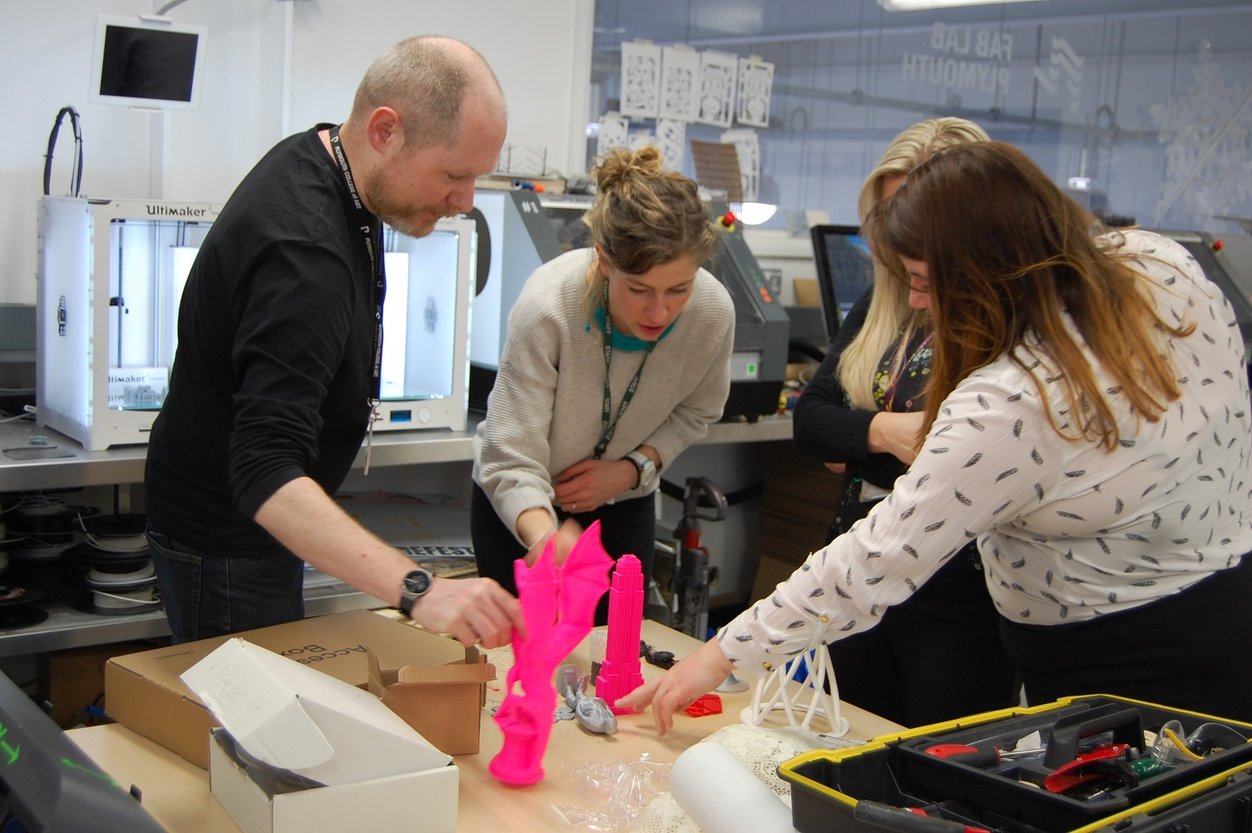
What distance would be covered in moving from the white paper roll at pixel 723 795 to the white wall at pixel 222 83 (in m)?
2.07

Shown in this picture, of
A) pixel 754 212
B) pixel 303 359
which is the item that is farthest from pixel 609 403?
pixel 754 212

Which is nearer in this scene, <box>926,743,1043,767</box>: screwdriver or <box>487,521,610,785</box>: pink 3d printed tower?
<box>926,743,1043,767</box>: screwdriver

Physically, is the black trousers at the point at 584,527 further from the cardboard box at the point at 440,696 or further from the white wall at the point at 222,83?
the white wall at the point at 222,83

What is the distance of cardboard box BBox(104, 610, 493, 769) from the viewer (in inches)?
54.2

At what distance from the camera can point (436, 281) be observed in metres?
2.62

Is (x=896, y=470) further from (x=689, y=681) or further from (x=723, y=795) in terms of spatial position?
(x=723, y=795)

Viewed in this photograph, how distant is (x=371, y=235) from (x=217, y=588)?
0.53 m

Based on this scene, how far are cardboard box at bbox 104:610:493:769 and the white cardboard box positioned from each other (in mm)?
109

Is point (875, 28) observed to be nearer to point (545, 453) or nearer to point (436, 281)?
point (436, 281)

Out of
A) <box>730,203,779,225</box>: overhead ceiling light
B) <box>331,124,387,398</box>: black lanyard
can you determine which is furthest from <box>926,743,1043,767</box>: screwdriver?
<box>730,203,779,225</box>: overhead ceiling light

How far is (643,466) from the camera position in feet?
6.84

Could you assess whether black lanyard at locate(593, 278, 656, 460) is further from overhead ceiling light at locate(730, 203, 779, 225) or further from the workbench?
overhead ceiling light at locate(730, 203, 779, 225)

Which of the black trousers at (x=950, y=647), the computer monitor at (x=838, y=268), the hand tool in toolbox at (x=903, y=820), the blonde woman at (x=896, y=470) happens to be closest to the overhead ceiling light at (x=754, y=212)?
the computer monitor at (x=838, y=268)

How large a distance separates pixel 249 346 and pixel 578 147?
87.5 inches
